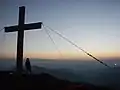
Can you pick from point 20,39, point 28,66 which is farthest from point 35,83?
point 20,39

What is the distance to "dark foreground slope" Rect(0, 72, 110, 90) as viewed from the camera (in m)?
1.69

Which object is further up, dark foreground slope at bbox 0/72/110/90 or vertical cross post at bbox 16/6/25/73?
vertical cross post at bbox 16/6/25/73

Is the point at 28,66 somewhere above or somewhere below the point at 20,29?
below

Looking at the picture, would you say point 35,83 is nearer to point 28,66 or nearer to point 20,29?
point 28,66

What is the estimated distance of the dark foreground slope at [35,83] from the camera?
169 centimetres

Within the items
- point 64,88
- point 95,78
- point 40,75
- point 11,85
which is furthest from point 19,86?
point 95,78

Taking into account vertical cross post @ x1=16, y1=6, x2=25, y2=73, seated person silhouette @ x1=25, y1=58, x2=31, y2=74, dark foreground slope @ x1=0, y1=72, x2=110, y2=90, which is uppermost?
vertical cross post @ x1=16, y1=6, x2=25, y2=73

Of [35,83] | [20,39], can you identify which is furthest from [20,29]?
[35,83]

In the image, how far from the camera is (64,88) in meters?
→ 1.69

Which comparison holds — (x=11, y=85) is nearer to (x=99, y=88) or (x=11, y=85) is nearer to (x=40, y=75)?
(x=40, y=75)

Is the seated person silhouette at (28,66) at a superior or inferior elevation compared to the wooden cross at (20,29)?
inferior

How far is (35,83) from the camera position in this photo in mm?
1717

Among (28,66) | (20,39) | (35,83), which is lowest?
(35,83)

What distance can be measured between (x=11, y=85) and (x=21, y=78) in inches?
3.3
